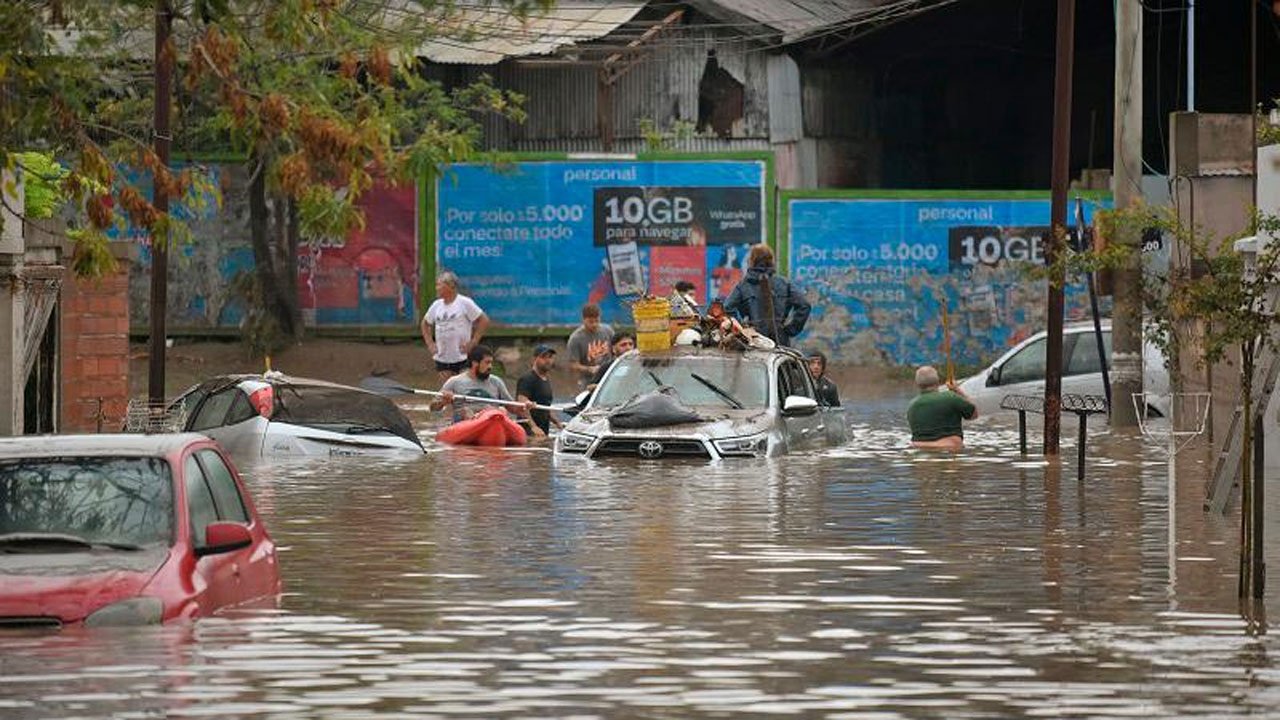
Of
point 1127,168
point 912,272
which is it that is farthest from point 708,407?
point 912,272

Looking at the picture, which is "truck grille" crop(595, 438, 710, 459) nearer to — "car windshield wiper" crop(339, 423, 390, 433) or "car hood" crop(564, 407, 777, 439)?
"car hood" crop(564, 407, 777, 439)

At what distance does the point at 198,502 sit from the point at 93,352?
46.3 ft

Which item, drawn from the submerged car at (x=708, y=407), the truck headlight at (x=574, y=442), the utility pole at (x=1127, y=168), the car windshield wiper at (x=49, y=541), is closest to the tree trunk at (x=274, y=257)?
the utility pole at (x=1127, y=168)

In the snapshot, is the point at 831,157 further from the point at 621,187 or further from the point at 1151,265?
the point at 1151,265

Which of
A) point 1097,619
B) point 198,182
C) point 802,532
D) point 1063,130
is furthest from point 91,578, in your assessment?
point 1063,130

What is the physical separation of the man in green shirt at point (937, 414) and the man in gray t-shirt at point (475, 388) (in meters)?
4.15

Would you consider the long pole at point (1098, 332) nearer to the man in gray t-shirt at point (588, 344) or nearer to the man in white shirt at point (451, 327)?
the man in gray t-shirt at point (588, 344)

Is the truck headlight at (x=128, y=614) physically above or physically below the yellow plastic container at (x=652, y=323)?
below

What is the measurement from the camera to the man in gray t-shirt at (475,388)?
29062 mm

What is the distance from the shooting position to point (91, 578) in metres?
12.5

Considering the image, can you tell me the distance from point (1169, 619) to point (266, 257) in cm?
2637

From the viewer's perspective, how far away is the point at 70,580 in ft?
40.8

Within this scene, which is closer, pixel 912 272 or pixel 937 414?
pixel 937 414

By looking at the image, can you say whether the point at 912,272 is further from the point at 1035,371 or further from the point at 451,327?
the point at 451,327
